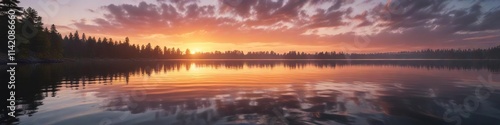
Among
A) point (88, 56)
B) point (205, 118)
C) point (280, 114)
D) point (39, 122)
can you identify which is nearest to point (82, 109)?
point (39, 122)

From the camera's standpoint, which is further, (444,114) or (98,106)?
(98,106)

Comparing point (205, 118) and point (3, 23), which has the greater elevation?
point (3, 23)

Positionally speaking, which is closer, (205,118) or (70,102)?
(205,118)

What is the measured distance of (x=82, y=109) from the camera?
589 inches

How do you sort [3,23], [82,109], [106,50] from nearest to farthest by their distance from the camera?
1. [82,109]
2. [3,23]
3. [106,50]

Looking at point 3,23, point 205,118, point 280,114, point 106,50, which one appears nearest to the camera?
point 205,118

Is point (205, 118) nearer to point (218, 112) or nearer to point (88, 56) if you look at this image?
point (218, 112)

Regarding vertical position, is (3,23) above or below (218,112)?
above

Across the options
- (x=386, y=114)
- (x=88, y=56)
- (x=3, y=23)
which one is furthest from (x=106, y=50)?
(x=386, y=114)

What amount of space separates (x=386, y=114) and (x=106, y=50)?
199519 millimetres

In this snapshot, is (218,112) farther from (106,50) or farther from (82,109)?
(106,50)

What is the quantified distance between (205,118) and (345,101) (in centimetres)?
1032

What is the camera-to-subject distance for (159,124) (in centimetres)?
1161

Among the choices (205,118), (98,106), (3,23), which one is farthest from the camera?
(3,23)
